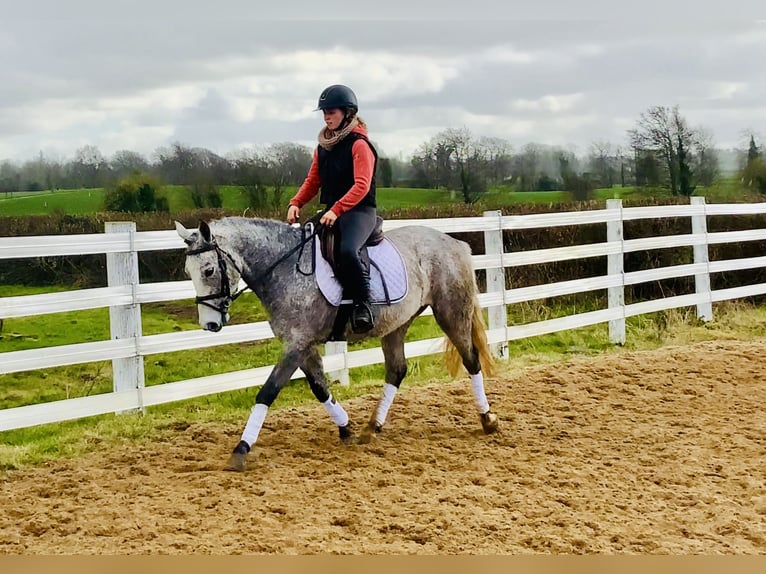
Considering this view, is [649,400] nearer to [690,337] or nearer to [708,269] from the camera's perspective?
[690,337]

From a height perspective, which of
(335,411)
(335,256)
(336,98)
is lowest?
(335,411)

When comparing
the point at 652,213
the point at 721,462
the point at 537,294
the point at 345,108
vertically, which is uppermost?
the point at 345,108

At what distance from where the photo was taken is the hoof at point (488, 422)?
5023 mm

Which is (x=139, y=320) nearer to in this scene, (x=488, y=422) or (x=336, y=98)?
(x=336, y=98)

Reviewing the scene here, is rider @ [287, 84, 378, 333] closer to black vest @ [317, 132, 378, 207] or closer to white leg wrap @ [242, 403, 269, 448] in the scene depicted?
black vest @ [317, 132, 378, 207]

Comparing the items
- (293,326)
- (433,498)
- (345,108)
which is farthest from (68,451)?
(345,108)

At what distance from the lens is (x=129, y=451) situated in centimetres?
474

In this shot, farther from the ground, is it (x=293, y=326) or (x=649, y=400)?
(x=293, y=326)

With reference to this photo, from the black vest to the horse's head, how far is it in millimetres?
807

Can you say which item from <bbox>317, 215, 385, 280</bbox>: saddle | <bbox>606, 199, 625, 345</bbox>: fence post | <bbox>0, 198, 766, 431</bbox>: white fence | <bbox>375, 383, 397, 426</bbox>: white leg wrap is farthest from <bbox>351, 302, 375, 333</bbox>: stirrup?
<bbox>606, 199, 625, 345</bbox>: fence post

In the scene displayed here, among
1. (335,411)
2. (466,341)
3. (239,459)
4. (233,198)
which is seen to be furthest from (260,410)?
(233,198)

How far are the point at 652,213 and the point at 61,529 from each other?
24.2 ft

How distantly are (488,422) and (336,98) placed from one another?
7.70ft

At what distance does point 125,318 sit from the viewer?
17.4 ft
